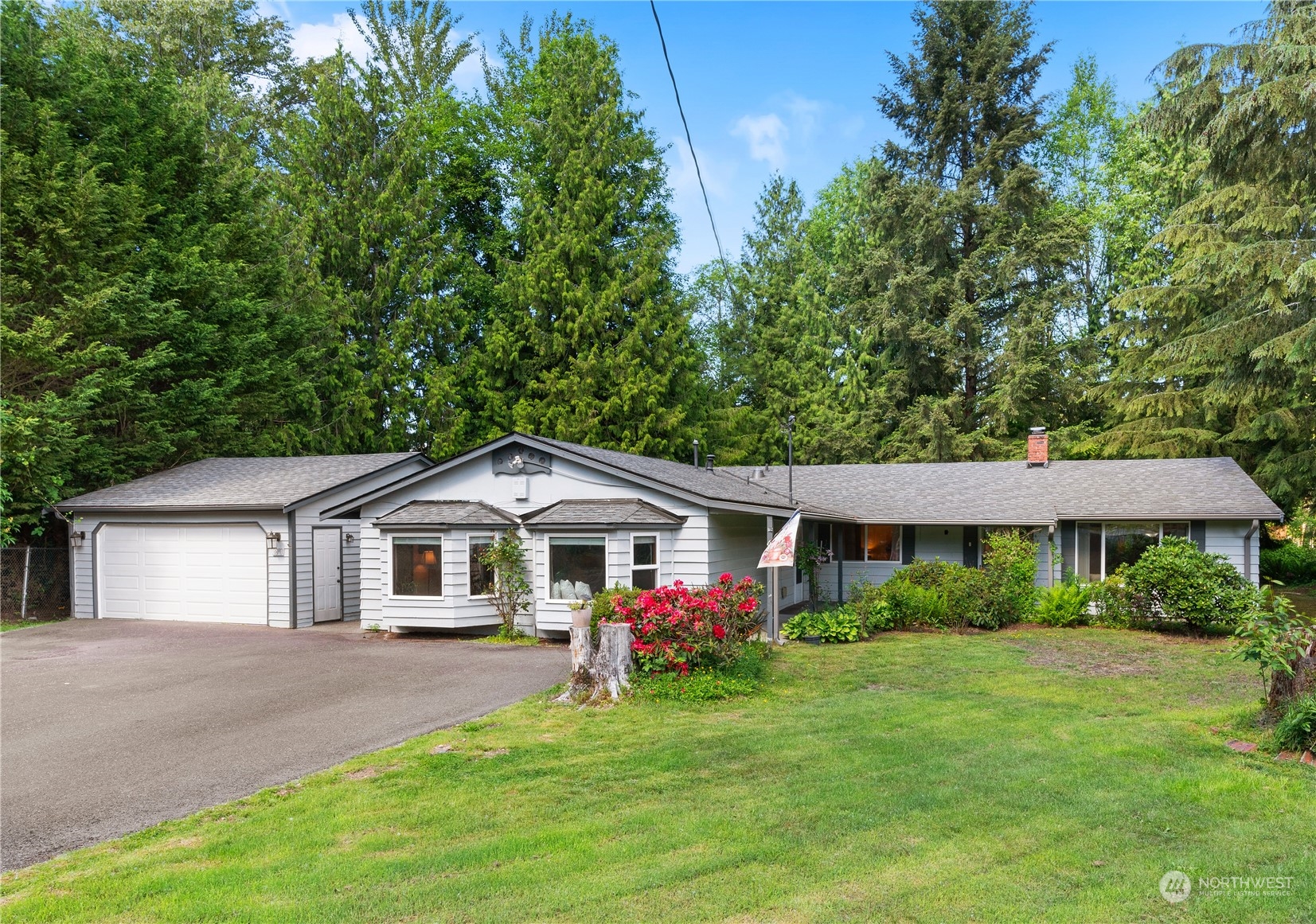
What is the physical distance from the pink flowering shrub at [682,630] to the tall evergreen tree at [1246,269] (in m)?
12.5

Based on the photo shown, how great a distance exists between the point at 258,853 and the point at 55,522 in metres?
17.5

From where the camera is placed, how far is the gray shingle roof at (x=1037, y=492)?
16797 mm

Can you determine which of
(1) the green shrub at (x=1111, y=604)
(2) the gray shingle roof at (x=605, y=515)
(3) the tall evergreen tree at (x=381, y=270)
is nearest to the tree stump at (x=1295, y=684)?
(2) the gray shingle roof at (x=605, y=515)

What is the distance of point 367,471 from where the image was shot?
16.7m

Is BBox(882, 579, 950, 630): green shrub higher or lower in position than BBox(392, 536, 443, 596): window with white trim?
lower

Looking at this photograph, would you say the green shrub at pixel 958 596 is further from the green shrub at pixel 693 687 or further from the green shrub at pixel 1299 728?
the green shrub at pixel 1299 728

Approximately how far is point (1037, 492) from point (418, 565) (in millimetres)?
13828

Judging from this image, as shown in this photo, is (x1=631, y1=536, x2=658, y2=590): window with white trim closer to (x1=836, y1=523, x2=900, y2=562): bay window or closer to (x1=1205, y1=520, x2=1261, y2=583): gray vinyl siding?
(x1=836, y1=523, x2=900, y2=562): bay window

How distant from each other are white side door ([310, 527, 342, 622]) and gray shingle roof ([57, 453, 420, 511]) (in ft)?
3.39

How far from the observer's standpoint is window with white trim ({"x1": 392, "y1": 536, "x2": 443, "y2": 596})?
14266 mm

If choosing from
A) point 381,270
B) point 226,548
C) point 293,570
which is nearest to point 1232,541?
point 293,570

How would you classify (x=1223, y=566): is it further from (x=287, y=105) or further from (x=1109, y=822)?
(x=287, y=105)

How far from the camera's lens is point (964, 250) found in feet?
98.3

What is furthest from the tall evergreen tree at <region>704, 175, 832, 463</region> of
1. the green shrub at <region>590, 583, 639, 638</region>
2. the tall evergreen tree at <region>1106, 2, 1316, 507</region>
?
the green shrub at <region>590, 583, 639, 638</region>
